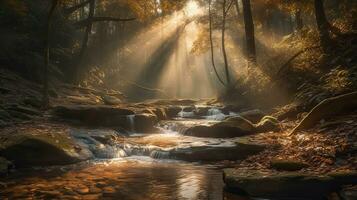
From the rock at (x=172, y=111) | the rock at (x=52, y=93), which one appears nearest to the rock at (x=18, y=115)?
the rock at (x=52, y=93)

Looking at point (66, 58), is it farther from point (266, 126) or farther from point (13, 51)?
point (266, 126)

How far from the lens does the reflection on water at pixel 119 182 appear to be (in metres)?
8.13

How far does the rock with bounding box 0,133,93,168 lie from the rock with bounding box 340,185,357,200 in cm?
762

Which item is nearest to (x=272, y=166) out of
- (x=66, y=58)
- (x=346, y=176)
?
(x=346, y=176)

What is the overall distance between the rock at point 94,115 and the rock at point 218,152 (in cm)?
616

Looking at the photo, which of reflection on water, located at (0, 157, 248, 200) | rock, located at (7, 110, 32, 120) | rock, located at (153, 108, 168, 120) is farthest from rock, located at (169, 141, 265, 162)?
rock, located at (153, 108, 168, 120)

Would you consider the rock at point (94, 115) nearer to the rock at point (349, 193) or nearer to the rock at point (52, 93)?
the rock at point (52, 93)

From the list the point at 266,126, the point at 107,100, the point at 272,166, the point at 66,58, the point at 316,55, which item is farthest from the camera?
the point at 66,58

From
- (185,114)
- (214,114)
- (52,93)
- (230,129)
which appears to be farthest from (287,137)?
(52,93)

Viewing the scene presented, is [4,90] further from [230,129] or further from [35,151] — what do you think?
[230,129]

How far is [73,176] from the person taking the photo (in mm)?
9922

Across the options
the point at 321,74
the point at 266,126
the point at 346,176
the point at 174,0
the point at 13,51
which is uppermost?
the point at 174,0

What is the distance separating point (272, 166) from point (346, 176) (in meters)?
1.93

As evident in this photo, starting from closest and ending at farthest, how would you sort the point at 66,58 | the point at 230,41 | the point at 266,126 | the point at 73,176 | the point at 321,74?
the point at 73,176 < the point at 266,126 < the point at 321,74 < the point at 66,58 < the point at 230,41
